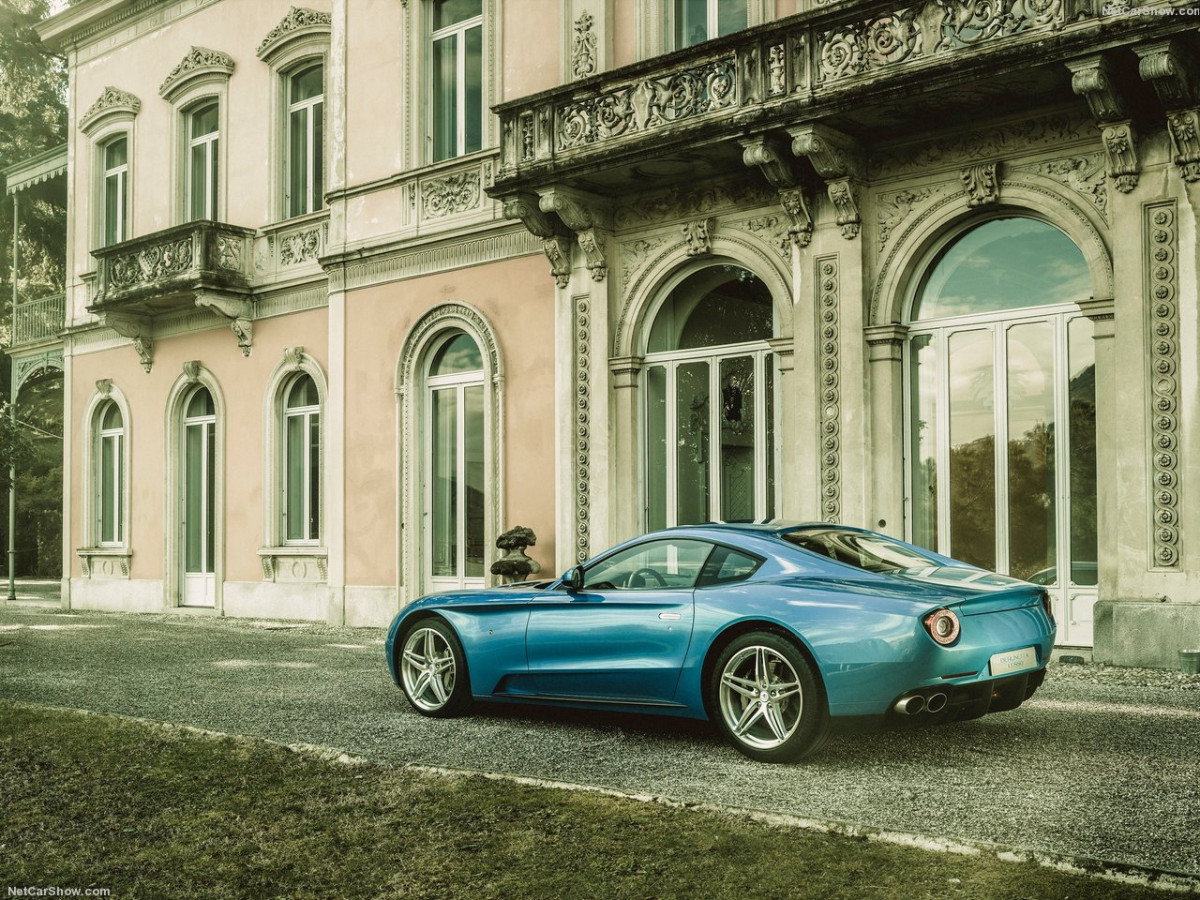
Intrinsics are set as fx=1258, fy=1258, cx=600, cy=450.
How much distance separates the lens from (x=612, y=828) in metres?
5.30

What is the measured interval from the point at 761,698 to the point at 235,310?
15.3 m

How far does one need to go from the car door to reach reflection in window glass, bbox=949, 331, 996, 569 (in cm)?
563

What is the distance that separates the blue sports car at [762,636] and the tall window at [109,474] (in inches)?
664

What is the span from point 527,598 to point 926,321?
251 inches

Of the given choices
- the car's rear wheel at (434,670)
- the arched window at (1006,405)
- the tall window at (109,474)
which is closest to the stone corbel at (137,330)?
the tall window at (109,474)

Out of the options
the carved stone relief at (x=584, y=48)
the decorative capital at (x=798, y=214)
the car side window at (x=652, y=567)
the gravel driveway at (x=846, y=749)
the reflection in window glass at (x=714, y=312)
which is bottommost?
the gravel driveway at (x=846, y=749)

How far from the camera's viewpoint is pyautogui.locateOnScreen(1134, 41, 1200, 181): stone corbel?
402 inches

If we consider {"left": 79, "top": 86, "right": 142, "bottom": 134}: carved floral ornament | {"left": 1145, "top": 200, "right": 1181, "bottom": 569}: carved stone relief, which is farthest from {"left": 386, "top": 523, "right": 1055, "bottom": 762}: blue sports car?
{"left": 79, "top": 86, "right": 142, "bottom": 134}: carved floral ornament

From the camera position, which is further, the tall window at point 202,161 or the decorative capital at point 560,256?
the tall window at point 202,161

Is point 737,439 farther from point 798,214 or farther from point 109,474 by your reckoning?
point 109,474

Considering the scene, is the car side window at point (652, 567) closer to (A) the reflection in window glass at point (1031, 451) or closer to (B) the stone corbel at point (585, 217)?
(A) the reflection in window glass at point (1031, 451)

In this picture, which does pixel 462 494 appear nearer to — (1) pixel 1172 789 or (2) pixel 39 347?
(1) pixel 1172 789

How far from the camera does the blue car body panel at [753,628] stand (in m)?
6.52

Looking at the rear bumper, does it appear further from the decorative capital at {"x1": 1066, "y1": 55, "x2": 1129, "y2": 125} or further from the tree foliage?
the tree foliage
